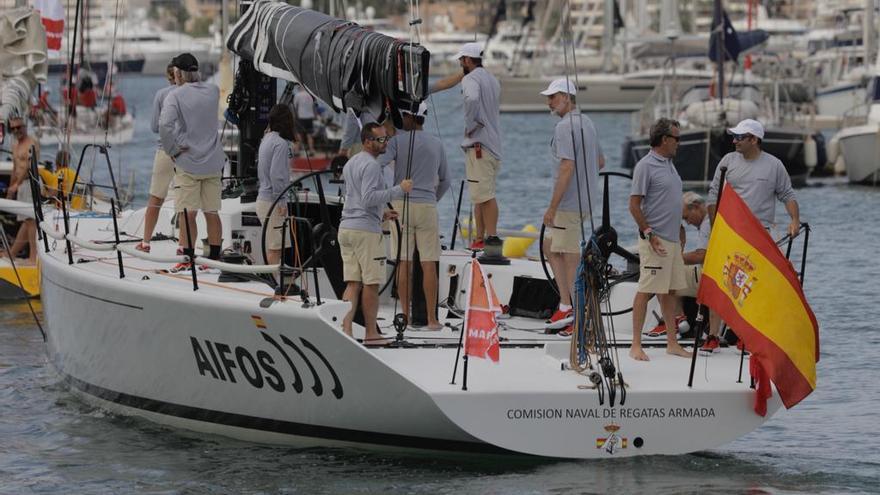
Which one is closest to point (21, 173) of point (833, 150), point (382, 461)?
point (382, 461)

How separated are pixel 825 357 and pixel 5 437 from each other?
7.02 metres

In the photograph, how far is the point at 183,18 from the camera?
139 m

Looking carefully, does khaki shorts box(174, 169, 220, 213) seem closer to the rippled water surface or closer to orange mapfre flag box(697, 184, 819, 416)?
the rippled water surface

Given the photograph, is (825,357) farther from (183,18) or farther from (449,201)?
(183,18)

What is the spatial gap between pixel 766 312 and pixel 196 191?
4.35 metres

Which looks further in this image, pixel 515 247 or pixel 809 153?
pixel 809 153

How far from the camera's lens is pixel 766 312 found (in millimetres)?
9789

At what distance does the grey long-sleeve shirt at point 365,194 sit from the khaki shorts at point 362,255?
0.04 metres

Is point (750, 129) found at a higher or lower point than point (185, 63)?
lower

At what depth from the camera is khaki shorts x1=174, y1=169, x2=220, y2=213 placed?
1222 centimetres

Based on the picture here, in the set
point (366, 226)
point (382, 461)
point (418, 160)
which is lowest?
point (382, 461)

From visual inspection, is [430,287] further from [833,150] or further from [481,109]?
[833,150]

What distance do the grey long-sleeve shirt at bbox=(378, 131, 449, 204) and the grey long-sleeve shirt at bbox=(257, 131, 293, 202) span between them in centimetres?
107

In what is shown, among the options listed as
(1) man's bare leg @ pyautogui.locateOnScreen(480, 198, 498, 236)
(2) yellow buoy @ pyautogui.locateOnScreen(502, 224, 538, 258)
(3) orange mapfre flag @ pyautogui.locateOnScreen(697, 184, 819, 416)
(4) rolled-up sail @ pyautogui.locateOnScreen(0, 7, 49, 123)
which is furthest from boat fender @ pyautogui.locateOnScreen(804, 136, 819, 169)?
(3) orange mapfre flag @ pyautogui.locateOnScreen(697, 184, 819, 416)
